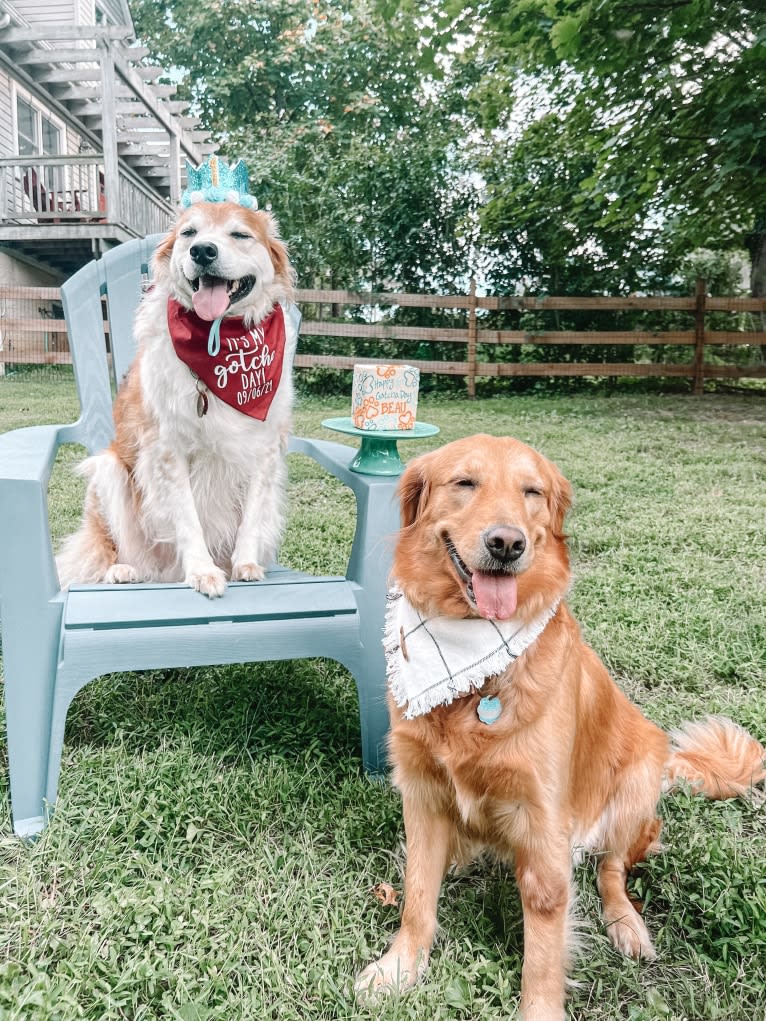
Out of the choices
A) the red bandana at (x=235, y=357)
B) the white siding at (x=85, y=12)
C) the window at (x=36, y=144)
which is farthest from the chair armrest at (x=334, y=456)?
the white siding at (x=85, y=12)

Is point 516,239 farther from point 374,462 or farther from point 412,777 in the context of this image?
point 412,777

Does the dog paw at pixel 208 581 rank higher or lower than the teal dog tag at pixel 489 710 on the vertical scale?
higher

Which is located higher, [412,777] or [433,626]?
[433,626]

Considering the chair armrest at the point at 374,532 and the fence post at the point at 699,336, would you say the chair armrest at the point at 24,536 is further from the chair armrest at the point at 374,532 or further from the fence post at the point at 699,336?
the fence post at the point at 699,336

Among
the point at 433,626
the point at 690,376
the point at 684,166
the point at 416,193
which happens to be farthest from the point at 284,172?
the point at 433,626

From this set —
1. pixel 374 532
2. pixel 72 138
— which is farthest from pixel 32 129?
pixel 374 532

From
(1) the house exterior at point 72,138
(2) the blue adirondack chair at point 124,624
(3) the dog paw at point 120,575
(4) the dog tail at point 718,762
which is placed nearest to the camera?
(2) the blue adirondack chair at point 124,624

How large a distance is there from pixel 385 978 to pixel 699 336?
949 cm

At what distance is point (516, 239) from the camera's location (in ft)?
34.7

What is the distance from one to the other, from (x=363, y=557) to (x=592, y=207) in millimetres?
8899

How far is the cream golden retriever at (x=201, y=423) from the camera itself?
6.96 ft

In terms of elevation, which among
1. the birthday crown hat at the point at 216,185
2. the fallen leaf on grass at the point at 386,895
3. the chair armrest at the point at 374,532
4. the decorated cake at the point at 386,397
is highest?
the birthday crown hat at the point at 216,185

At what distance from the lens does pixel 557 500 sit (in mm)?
1603

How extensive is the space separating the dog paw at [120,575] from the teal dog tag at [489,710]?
131 centimetres
